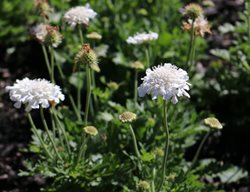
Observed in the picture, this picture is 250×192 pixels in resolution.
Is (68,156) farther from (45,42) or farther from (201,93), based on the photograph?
(201,93)

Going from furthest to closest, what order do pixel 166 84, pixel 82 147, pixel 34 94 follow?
1. pixel 82 147
2. pixel 34 94
3. pixel 166 84

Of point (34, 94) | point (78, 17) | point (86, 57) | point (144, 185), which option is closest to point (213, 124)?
point (144, 185)

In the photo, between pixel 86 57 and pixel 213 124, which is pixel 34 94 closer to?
pixel 86 57

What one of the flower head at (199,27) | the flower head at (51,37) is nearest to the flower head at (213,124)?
the flower head at (199,27)

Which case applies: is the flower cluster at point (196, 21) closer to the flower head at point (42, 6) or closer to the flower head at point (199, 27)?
the flower head at point (199, 27)

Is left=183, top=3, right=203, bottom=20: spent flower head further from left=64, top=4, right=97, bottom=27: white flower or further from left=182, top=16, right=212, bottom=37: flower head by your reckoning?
left=64, top=4, right=97, bottom=27: white flower

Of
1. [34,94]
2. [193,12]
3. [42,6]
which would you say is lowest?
[34,94]

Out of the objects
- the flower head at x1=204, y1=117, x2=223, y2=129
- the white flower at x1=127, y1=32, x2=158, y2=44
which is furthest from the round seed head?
the flower head at x1=204, y1=117, x2=223, y2=129

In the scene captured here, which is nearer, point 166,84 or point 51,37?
point 166,84
